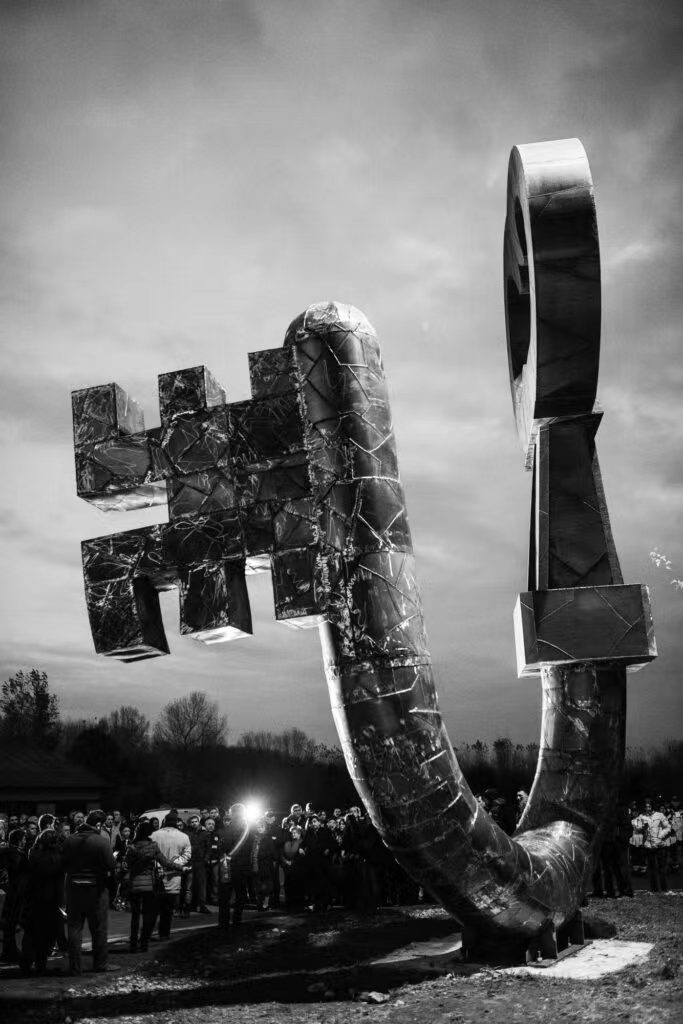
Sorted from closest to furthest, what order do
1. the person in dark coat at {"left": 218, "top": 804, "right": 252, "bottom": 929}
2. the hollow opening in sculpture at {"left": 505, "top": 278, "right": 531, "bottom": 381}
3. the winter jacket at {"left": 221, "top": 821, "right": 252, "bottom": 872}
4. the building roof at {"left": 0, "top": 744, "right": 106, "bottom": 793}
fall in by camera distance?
the hollow opening in sculpture at {"left": 505, "top": 278, "right": 531, "bottom": 381} → the person in dark coat at {"left": 218, "top": 804, "right": 252, "bottom": 929} → the winter jacket at {"left": 221, "top": 821, "right": 252, "bottom": 872} → the building roof at {"left": 0, "top": 744, "right": 106, "bottom": 793}

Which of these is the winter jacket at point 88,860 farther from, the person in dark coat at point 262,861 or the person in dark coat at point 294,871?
the person in dark coat at point 294,871

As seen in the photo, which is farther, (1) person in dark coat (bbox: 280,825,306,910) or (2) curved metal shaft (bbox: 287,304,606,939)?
(1) person in dark coat (bbox: 280,825,306,910)

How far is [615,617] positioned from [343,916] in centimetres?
795

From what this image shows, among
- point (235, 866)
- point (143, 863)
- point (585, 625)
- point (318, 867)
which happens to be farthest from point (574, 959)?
point (318, 867)

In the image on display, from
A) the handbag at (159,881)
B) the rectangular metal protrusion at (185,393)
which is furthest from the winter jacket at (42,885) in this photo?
the rectangular metal protrusion at (185,393)

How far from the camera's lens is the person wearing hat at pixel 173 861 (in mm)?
11438

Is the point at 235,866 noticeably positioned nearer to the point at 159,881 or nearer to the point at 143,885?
the point at 159,881

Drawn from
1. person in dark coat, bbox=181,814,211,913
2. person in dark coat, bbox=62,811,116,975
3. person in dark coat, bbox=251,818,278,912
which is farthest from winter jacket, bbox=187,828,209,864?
person in dark coat, bbox=62,811,116,975

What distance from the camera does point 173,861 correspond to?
461 inches

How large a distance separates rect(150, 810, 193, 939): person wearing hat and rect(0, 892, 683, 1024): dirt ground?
2.06 feet

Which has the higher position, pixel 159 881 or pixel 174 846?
pixel 174 846

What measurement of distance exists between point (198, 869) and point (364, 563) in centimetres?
1099

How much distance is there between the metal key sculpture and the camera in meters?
7.03

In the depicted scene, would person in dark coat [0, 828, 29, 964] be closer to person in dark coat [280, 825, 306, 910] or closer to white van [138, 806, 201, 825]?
white van [138, 806, 201, 825]
